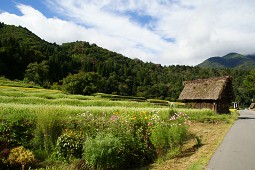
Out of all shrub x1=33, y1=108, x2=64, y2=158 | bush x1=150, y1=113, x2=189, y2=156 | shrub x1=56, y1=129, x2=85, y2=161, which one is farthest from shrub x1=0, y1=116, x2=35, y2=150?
bush x1=150, y1=113, x2=189, y2=156

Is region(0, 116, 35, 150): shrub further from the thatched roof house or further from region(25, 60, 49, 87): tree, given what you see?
region(25, 60, 49, 87): tree

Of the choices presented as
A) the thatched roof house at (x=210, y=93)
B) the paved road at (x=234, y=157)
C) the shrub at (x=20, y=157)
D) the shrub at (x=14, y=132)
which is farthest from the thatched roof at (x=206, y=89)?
the shrub at (x=20, y=157)

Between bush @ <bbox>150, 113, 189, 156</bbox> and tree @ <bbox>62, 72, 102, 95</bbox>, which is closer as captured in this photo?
bush @ <bbox>150, 113, 189, 156</bbox>

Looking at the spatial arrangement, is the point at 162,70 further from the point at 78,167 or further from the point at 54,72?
the point at 78,167

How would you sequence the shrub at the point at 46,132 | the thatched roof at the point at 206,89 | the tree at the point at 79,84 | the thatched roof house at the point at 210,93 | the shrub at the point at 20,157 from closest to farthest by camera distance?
the shrub at the point at 20,157, the shrub at the point at 46,132, the thatched roof at the point at 206,89, the thatched roof house at the point at 210,93, the tree at the point at 79,84

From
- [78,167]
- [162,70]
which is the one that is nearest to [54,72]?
[162,70]

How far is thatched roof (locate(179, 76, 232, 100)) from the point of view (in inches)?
1395

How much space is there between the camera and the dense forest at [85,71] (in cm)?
6918

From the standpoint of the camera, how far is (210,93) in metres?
36.2

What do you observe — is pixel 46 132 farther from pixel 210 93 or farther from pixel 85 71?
pixel 85 71

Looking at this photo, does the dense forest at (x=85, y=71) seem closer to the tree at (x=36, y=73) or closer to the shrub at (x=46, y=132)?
the tree at (x=36, y=73)

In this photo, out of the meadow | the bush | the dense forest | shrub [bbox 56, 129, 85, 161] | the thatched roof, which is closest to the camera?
the meadow

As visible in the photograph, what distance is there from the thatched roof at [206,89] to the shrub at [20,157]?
29.5 metres

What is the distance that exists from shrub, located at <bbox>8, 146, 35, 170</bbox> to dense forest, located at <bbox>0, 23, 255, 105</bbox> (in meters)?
44.3
